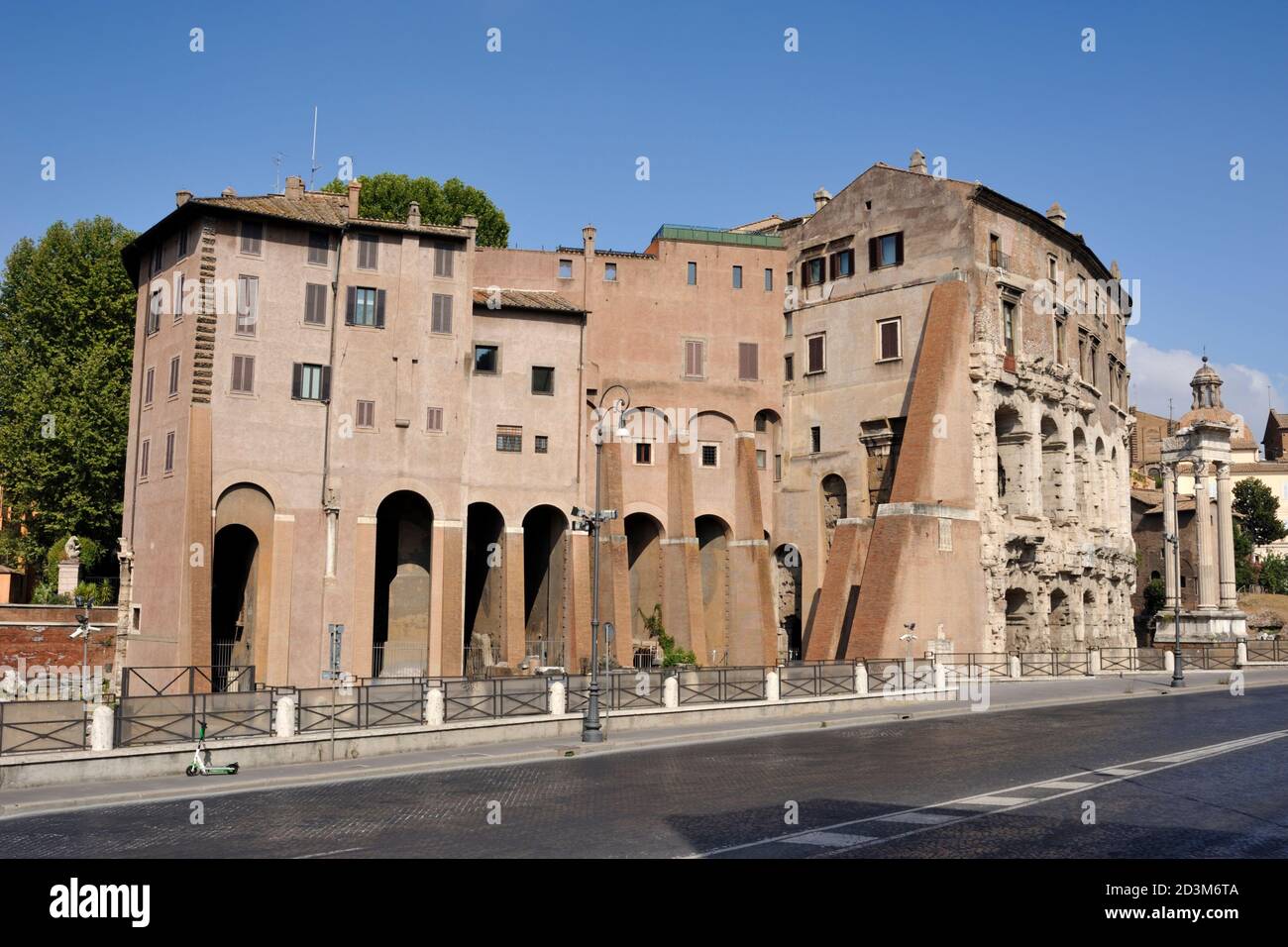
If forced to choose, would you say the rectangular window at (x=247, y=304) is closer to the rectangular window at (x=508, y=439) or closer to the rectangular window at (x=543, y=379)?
the rectangular window at (x=508, y=439)

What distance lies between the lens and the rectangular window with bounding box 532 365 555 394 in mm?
47562

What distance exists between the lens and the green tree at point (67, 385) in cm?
5034

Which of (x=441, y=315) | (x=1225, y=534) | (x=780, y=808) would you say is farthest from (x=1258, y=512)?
(x=780, y=808)

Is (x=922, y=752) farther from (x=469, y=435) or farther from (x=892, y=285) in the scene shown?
(x=892, y=285)

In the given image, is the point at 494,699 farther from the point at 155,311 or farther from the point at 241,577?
the point at 155,311

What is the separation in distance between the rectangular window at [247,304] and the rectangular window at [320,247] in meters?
2.39

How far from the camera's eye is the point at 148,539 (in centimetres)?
4125

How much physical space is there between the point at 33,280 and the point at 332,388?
2151 centimetres

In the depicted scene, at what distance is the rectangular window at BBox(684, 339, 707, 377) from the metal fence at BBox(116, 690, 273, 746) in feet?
98.5

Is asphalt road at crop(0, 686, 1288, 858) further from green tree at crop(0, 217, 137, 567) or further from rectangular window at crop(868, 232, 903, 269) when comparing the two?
green tree at crop(0, 217, 137, 567)

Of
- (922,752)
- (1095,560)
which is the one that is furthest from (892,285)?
(922,752)

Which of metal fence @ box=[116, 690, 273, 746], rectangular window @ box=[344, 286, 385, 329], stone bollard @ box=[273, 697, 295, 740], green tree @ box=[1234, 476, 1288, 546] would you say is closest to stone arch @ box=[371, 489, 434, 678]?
rectangular window @ box=[344, 286, 385, 329]

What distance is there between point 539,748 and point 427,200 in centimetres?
4142

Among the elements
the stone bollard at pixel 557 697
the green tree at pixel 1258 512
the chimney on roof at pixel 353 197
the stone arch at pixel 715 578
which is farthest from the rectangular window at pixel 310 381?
the green tree at pixel 1258 512
